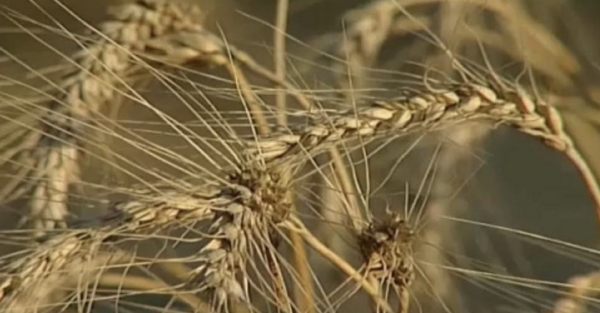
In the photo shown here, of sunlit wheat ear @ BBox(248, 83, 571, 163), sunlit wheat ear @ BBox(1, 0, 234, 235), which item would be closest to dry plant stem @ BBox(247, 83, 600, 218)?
sunlit wheat ear @ BBox(248, 83, 571, 163)

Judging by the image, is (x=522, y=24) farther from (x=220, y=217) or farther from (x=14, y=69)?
(x=14, y=69)

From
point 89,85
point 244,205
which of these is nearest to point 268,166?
point 244,205

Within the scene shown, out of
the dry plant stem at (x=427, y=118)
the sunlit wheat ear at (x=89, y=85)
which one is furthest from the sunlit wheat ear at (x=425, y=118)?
the sunlit wheat ear at (x=89, y=85)

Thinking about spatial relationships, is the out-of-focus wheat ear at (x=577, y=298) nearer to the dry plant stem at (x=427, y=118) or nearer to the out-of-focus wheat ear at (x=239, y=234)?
the dry plant stem at (x=427, y=118)

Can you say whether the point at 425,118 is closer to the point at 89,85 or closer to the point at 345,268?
the point at 345,268

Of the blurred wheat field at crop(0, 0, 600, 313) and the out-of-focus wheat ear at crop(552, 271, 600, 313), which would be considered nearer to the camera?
the blurred wheat field at crop(0, 0, 600, 313)

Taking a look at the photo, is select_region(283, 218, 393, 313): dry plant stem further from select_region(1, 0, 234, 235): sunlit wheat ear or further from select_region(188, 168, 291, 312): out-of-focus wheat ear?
select_region(1, 0, 234, 235): sunlit wheat ear
